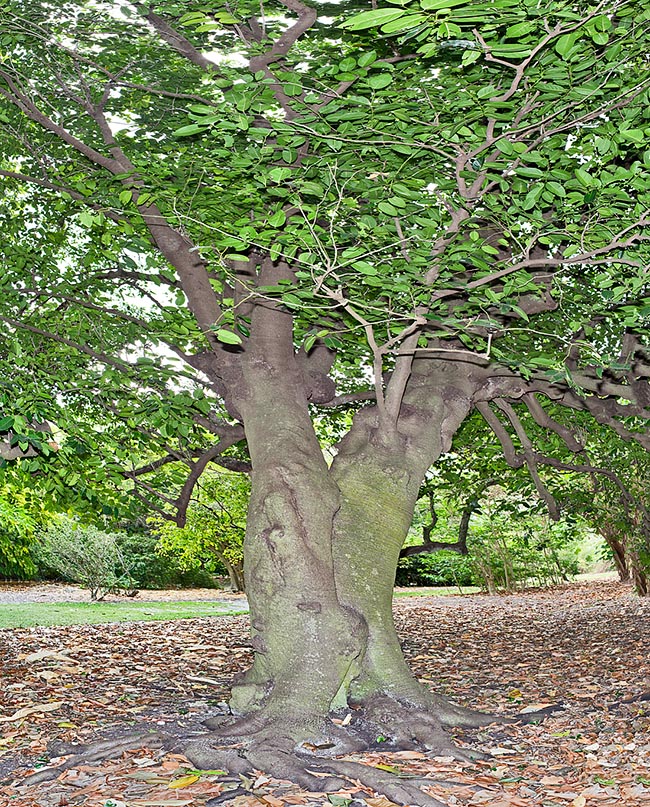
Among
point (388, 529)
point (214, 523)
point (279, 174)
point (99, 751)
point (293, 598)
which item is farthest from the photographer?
point (214, 523)

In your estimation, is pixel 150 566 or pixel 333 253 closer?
pixel 333 253

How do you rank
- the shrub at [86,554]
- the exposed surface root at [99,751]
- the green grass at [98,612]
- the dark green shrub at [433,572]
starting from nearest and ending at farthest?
the exposed surface root at [99,751]
the green grass at [98,612]
the shrub at [86,554]
the dark green shrub at [433,572]

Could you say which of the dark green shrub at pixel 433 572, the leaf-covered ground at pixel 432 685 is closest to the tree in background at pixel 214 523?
the leaf-covered ground at pixel 432 685

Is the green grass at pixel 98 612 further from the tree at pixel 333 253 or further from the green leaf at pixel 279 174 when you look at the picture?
the green leaf at pixel 279 174

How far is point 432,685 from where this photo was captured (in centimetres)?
688

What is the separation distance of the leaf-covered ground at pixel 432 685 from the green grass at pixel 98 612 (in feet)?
4.91

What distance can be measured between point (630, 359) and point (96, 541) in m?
15.4

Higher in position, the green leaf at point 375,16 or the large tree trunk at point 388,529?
the green leaf at point 375,16

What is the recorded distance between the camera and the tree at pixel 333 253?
393 centimetres

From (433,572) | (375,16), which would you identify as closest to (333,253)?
(375,16)

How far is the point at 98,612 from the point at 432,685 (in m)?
10.0

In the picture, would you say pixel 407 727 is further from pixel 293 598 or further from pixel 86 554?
pixel 86 554

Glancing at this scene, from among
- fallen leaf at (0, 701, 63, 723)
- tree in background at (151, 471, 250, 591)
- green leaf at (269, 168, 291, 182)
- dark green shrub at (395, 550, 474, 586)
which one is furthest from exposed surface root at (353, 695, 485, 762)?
dark green shrub at (395, 550, 474, 586)

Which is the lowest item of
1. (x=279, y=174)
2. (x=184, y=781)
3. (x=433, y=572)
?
(x=184, y=781)
